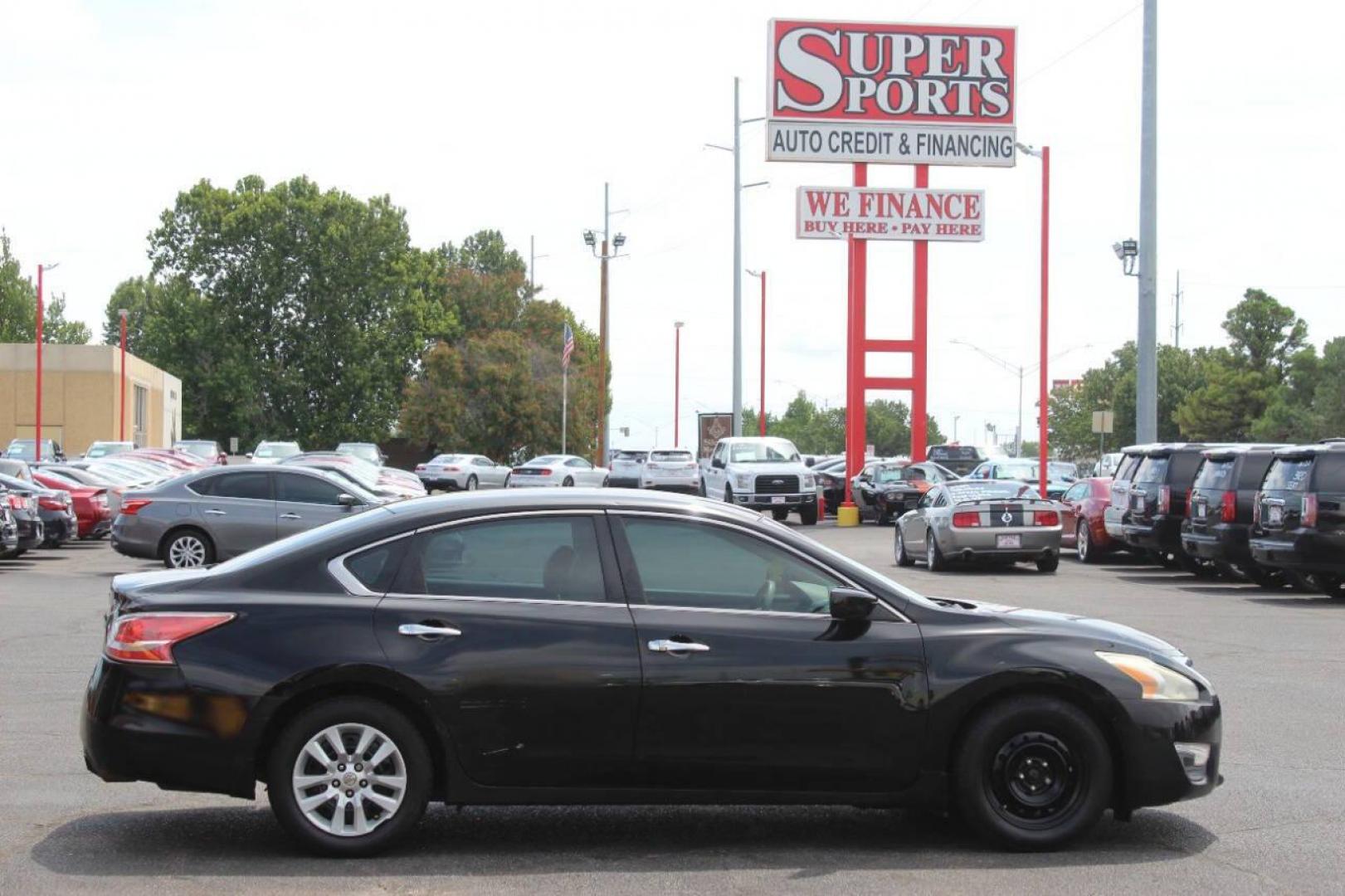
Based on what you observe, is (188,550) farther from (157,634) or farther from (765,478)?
(765,478)

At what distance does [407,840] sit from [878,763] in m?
2.00

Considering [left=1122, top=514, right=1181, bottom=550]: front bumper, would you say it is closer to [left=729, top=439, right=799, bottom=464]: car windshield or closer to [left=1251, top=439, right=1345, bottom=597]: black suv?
[left=1251, top=439, right=1345, bottom=597]: black suv

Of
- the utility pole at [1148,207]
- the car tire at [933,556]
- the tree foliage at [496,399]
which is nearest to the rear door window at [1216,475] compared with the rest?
the car tire at [933,556]

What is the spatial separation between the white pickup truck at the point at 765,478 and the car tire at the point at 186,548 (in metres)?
16.9

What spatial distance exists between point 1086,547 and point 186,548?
1438 cm

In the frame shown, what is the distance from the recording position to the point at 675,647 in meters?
6.54

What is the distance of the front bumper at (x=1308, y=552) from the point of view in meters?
18.6

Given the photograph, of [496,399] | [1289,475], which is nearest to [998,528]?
[1289,475]

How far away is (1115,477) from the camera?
2450 centimetres

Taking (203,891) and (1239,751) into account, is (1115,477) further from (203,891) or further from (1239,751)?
(203,891)

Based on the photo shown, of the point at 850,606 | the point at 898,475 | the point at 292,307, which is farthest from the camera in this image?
the point at 292,307

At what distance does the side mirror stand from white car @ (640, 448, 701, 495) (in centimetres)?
4031

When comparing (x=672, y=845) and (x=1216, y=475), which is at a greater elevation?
(x=1216, y=475)

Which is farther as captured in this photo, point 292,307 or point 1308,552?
point 292,307
